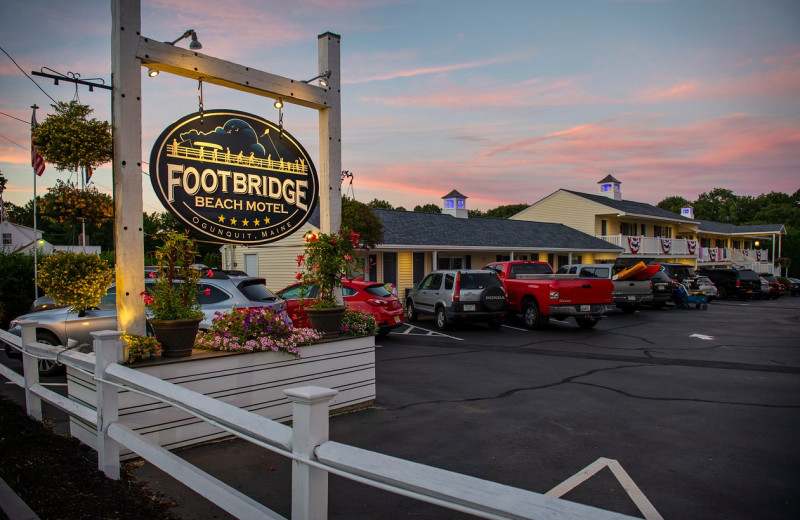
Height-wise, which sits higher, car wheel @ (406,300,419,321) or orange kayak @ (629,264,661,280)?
orange kayak @ (629,264,661,280)

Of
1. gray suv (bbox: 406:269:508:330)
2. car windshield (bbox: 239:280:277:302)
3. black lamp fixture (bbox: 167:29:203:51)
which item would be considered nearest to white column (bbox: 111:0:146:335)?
black lamp fixture (bbox: 167:29:203:51)

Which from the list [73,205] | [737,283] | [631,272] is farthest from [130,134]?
[737,283]

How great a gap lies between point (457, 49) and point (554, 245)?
1852 centimetres

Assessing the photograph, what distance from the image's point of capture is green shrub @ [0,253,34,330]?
1568 cm

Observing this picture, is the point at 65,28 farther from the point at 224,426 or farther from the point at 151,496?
the point at 224,426

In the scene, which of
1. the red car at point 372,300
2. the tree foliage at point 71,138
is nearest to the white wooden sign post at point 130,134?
the tree foliage at point 71,138

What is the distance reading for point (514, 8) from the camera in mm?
13492

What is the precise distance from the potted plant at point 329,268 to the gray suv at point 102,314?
59.3 inches

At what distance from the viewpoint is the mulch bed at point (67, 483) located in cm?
396

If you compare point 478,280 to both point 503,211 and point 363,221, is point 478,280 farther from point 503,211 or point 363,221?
point 503,211

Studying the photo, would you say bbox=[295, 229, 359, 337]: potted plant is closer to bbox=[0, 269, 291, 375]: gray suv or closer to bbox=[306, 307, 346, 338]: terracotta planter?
bbox=[306, 307, 346, 338]: terracotta planter

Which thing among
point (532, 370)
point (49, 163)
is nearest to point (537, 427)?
point (532, 370)

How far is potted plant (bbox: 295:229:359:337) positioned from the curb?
3492 millimetres

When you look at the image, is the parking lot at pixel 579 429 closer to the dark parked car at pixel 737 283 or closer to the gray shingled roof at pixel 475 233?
the gray shingled roof at pixel 475 233
